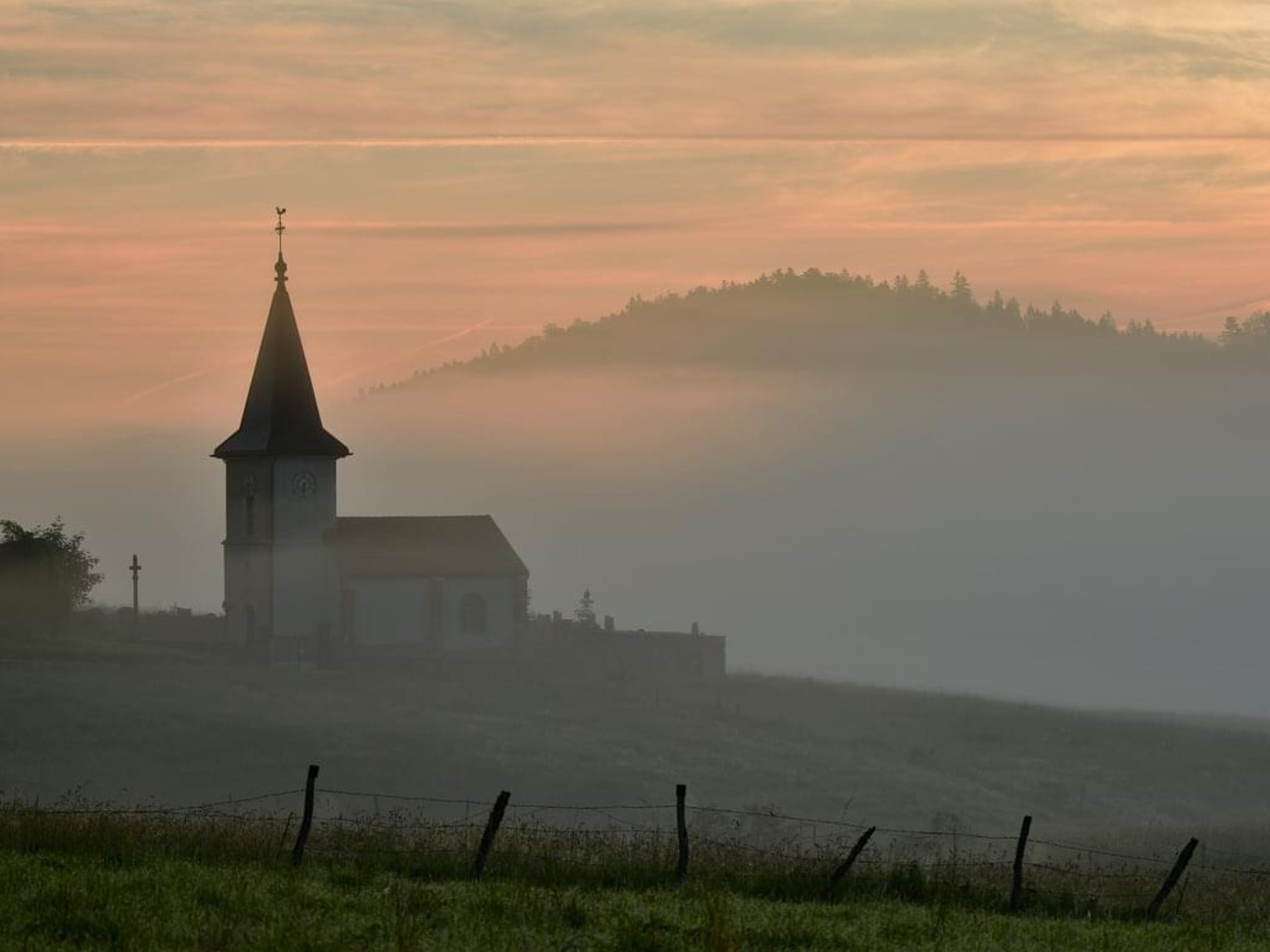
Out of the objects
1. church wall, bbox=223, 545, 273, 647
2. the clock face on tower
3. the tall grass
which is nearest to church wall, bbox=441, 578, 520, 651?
the clock face on tower

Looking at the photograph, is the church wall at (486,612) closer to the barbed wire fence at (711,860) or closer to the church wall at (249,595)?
the church wall at (249,595)

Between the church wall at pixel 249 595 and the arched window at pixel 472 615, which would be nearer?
the church wall at pixel 249 595

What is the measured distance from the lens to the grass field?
1872cm

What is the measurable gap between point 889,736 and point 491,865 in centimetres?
5334

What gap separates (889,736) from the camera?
7625cm

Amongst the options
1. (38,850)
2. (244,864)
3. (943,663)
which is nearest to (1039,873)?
(244,864)

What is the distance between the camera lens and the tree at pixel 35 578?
281 ft

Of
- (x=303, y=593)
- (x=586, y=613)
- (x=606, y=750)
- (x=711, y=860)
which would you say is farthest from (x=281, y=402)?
(x=711, y=860)

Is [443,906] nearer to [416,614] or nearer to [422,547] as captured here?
[416,614]

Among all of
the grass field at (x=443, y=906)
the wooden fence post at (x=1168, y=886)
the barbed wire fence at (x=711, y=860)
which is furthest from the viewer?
the barbed wire fence at (x=711, y=860)

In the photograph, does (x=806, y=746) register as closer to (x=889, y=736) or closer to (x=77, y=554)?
(x=889, y=736)

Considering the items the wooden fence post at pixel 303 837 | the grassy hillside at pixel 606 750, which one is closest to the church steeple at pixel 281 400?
the grassy hillside at pixel 606 750

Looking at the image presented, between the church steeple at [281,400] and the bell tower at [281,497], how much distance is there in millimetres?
39

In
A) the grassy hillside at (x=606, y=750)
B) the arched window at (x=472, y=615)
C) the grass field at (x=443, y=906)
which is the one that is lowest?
the grassy hillside at (x=606, y=750)
